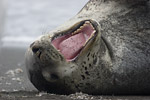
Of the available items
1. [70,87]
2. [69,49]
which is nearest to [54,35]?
[69,49]

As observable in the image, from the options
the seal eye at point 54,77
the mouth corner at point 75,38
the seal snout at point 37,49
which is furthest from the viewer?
the mouth corner at point 75,38

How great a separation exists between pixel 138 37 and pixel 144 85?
71 centimetres

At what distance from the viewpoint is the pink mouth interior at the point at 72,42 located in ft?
22.5

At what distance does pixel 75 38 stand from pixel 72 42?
72 millimetres

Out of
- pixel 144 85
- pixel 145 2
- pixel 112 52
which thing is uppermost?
pixel 145 2

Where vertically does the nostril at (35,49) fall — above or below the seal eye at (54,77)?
above

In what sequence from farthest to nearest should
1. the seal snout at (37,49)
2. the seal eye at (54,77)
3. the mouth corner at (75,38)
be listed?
1. the mouth corner at (75,38)
2. the seal eye at (54,77)
3. the seal snout at (37,49)

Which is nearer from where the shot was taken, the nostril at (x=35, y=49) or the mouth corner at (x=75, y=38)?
the nostril at (x=35, y=49)

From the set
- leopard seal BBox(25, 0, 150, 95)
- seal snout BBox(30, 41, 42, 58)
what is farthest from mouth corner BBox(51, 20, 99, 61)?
seal snout BBox(30, 41, 42, 58)

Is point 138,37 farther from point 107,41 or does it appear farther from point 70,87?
point 70,87

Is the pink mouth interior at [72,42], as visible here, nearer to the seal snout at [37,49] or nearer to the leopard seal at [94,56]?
the leopard seal at [94,56]

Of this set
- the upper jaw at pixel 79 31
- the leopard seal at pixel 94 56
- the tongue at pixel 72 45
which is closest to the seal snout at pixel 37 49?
the leopard seal at pixel 94 56

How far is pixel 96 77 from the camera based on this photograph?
22.6 ft

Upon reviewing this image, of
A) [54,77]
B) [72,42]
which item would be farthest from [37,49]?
[72,42]
